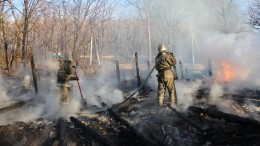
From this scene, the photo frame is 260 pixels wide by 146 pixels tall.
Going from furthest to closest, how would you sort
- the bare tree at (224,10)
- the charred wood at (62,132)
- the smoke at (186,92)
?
the bare tree at (224,10)
the smoke at (186,92)
the charred wood at (62,132)

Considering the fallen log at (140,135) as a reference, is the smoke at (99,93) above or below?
A: above

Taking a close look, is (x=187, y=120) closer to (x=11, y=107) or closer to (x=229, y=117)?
(x=229, y=117)

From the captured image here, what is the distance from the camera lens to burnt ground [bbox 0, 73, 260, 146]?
7141 mm

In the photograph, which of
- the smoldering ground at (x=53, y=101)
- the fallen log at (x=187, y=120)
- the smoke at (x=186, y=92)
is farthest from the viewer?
the smoke at (x=186, y=92)

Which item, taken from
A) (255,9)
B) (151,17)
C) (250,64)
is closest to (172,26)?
(151,17)

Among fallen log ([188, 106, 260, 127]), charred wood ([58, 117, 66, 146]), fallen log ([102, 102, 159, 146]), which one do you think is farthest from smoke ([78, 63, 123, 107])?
fallen log ([188, 106, 260, 127])

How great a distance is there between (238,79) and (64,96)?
889 cm

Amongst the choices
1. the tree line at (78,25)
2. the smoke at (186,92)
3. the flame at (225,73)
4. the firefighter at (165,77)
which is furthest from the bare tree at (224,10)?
the firefighter at (165,77)

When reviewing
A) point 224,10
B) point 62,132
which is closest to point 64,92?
point 62,132

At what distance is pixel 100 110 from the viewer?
1063cm

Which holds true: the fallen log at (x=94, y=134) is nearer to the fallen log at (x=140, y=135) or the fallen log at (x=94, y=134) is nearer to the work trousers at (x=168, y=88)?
the fallen log at (x=140, y=135)

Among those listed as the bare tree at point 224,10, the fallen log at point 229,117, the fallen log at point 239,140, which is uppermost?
the bare tree at point 224,10

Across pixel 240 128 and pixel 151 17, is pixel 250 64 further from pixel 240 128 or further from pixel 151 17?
pixel 151 17

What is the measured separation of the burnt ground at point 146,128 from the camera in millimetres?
7141
